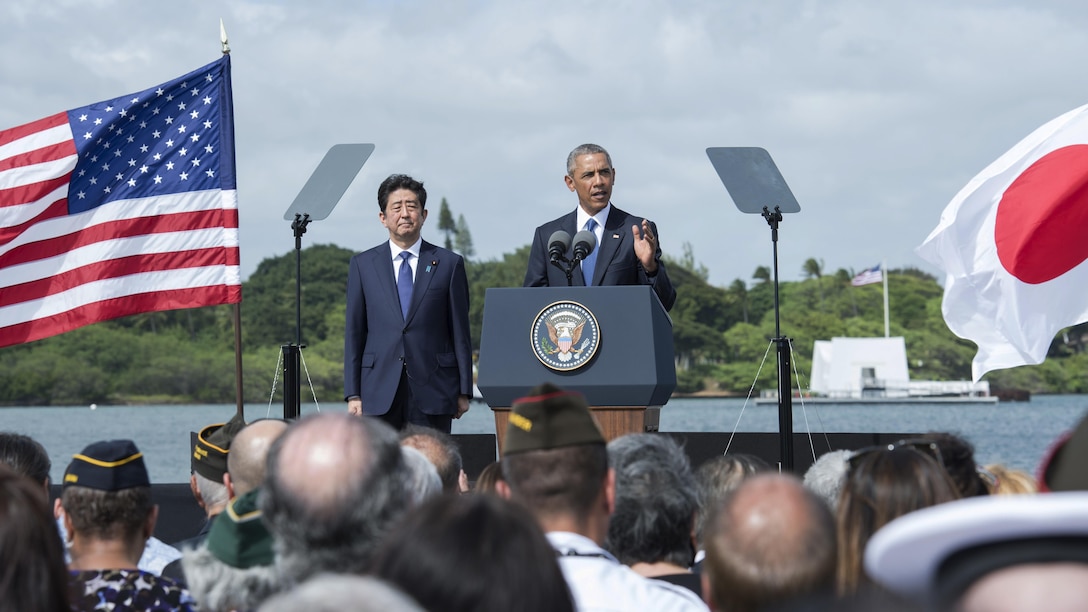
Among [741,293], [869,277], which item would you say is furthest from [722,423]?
[741,293]

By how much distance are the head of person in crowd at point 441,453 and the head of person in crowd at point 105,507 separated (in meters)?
0.85

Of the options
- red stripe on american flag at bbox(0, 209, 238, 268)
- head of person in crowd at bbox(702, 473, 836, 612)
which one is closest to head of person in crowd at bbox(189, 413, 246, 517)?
head of person in crowd at bbox(702, 473, 836, 612)

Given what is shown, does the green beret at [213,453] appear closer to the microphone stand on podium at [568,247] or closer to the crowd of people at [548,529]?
the crowd of people at [548,529]

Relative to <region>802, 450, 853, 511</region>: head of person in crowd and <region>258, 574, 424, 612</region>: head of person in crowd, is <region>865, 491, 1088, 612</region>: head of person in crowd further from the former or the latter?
<region>802, 450, 853, 511</region>: head of person in crowd

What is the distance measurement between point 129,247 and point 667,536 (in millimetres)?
4620

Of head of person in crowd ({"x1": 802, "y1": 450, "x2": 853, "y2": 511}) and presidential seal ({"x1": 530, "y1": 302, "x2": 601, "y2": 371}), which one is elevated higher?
presidential seal ({"x1": 530, "y1": 302, "x2": 601, "y2": 371})

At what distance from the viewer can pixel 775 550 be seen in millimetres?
1612

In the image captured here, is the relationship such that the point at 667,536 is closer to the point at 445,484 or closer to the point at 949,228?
the point at 445,484

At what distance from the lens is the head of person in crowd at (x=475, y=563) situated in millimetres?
1193

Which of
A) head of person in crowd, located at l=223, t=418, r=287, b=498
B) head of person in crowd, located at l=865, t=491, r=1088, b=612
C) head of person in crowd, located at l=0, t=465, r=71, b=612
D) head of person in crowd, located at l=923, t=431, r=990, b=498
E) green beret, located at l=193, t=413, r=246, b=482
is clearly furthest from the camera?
green beret, located at l=193, t=413, r=246, b=482

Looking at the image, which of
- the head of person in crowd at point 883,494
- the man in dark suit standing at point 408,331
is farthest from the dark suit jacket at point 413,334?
the head of person in crowd at point 883,494

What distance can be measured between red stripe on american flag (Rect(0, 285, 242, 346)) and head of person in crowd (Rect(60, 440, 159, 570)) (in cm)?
361

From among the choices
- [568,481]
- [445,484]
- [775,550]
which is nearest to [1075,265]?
[445,484]

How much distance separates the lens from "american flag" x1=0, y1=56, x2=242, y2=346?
6.21m
